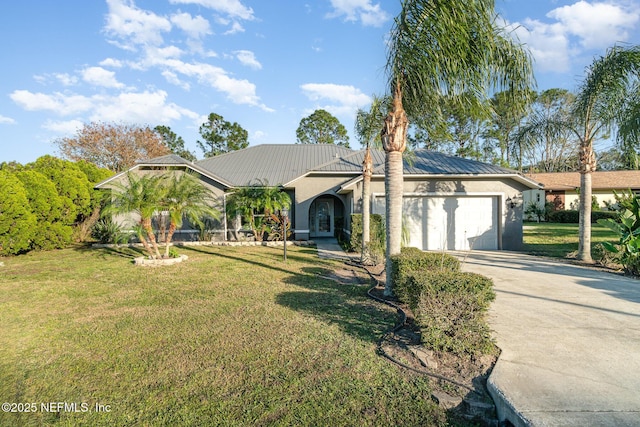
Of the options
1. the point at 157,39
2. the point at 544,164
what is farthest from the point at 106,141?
the point at 544,164

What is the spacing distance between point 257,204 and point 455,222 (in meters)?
9.37

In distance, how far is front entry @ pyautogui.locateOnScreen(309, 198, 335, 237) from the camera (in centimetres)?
1934

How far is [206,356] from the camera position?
432 cm

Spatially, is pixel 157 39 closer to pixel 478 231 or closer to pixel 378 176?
pixel 378 176

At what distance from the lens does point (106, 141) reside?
102ft

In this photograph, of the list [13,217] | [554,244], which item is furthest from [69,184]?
[554,244]

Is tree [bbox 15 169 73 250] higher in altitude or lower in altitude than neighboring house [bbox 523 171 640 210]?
lower

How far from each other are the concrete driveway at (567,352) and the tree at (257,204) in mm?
10890

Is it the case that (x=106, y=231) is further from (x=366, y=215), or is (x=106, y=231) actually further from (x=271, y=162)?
(x=366, y=215)

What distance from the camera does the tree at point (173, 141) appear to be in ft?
157

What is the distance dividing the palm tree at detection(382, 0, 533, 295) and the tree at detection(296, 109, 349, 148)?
1559 inches

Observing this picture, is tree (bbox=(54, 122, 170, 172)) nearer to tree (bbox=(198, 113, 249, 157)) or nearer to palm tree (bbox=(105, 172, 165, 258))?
tree (bbox=(198, 113, 249, 157))

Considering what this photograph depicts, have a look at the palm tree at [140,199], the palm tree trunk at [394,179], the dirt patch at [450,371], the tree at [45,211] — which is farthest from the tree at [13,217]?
the dirt patch at [450,371]

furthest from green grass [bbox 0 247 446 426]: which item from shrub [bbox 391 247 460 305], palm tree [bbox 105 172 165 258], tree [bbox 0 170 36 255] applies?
tree [bbox 0 170 36 255]
